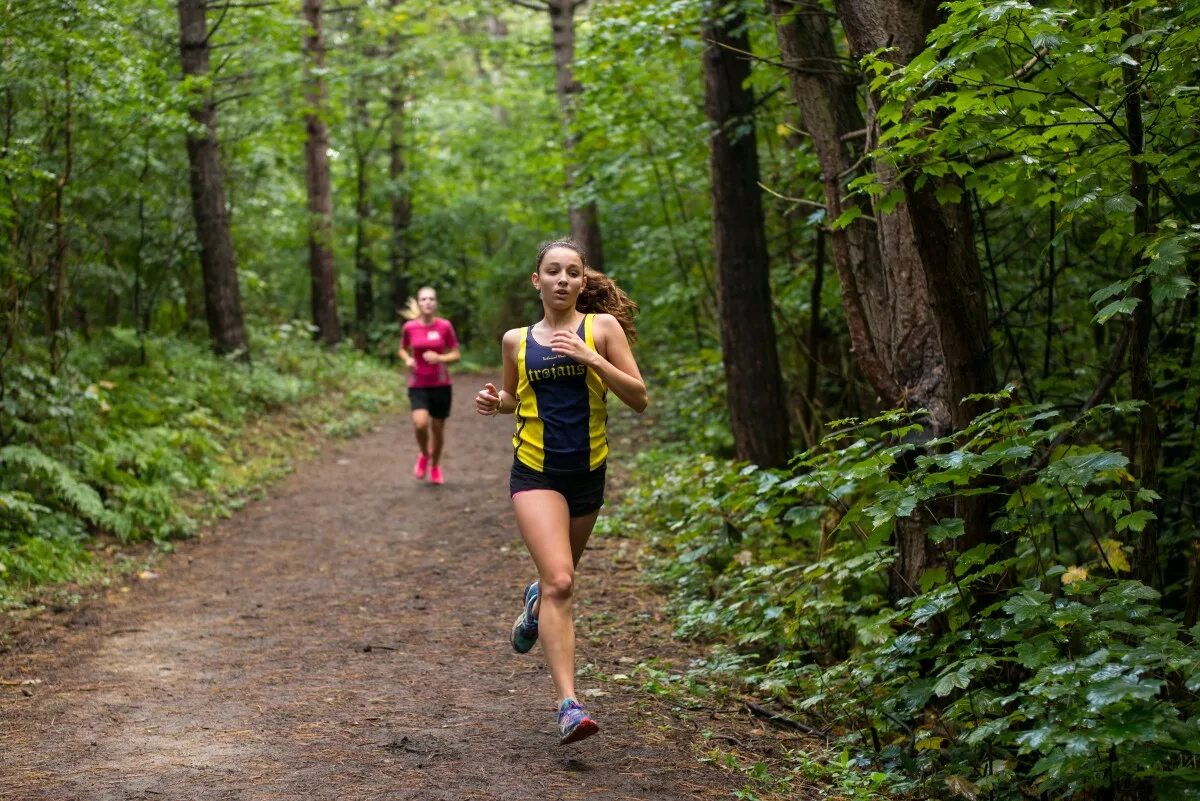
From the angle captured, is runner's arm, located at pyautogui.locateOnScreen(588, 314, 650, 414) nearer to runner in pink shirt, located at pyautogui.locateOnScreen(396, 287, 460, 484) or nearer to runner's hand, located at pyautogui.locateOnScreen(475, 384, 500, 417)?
runner's hand, located at pyautogui.locateOnScreen(475, 384, 500, 417)

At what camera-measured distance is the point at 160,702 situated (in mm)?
5840

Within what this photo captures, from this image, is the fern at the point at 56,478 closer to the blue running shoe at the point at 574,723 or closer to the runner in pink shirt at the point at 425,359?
the runner in pink shirt at the point at 425,359

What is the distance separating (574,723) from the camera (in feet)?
14.9

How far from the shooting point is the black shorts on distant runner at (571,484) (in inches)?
A: 198

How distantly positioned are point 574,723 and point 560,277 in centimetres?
203

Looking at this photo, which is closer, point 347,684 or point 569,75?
point 347,684

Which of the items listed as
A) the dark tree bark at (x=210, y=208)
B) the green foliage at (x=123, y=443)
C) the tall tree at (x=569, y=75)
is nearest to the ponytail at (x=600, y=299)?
the green foliage at (x=123, y=443)

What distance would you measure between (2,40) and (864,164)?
24.5ft

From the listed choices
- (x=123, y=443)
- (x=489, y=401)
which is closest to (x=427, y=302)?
(x=123, y=443)

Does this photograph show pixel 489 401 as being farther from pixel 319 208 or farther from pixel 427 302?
pixel 319 208

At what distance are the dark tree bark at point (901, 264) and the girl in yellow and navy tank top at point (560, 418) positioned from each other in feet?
5.09

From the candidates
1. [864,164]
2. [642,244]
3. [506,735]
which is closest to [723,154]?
[864,164]

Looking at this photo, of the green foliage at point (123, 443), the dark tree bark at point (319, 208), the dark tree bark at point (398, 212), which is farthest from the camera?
the dark tree bark at point (398, 212)

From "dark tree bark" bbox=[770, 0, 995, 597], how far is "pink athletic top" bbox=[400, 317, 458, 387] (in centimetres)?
605
